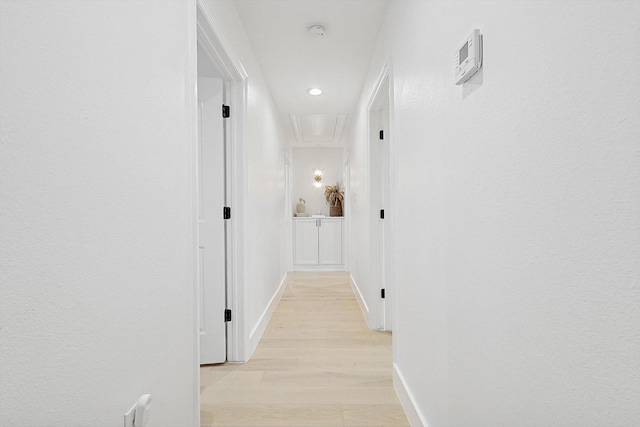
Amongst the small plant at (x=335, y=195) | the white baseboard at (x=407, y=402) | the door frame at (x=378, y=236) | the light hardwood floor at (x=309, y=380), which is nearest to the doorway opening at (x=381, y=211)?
the door frame at (x=378, y=236)

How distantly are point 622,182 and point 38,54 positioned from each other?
1052mm

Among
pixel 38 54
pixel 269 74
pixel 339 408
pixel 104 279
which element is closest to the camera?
pixel 38 54

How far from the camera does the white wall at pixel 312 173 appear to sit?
754cm

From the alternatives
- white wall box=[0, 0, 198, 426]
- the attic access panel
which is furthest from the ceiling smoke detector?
the attic access panel

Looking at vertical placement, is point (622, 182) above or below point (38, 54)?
below

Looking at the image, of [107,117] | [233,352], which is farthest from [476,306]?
[233,352]

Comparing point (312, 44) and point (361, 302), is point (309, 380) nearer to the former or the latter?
point (361, 302)

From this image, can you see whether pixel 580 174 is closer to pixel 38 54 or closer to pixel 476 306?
pixel 476 306

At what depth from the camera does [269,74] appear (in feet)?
12.1

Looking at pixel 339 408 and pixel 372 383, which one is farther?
pixel 372 383

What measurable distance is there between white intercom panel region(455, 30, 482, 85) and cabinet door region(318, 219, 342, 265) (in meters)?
5.69

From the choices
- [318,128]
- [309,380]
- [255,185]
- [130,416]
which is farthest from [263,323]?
[318,128]

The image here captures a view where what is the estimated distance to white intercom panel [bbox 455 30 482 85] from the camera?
1.06m

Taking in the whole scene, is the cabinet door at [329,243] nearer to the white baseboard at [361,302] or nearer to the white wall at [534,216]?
the white baseboard at [361,302]
